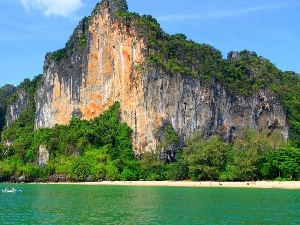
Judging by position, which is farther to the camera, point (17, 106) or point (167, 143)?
point (17, 106)

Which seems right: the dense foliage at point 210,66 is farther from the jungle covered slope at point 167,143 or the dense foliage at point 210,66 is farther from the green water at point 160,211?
the green water at point 160,211

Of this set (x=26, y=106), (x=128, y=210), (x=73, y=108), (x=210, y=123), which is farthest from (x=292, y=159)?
(x=26, y=106)

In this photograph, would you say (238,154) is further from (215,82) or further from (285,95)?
(285,95)

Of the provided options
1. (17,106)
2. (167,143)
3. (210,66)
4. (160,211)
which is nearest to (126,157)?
(167,143)

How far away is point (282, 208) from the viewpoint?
2709 cm

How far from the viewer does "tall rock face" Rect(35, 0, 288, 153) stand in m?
68.6

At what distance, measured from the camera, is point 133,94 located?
70.4 metres

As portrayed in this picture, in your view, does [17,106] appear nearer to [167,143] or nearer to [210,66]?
[167,143]

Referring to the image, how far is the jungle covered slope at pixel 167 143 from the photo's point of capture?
2151 inches

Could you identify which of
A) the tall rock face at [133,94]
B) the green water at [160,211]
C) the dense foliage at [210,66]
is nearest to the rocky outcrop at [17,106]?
the tall rock face at [133,94]

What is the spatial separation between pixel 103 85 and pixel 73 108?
21.6 ft

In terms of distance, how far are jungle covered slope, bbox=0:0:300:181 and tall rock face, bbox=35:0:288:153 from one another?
1.19 meters

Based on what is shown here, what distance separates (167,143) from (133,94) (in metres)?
9.64

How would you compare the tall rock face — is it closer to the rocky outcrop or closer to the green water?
the rocky outcrop
